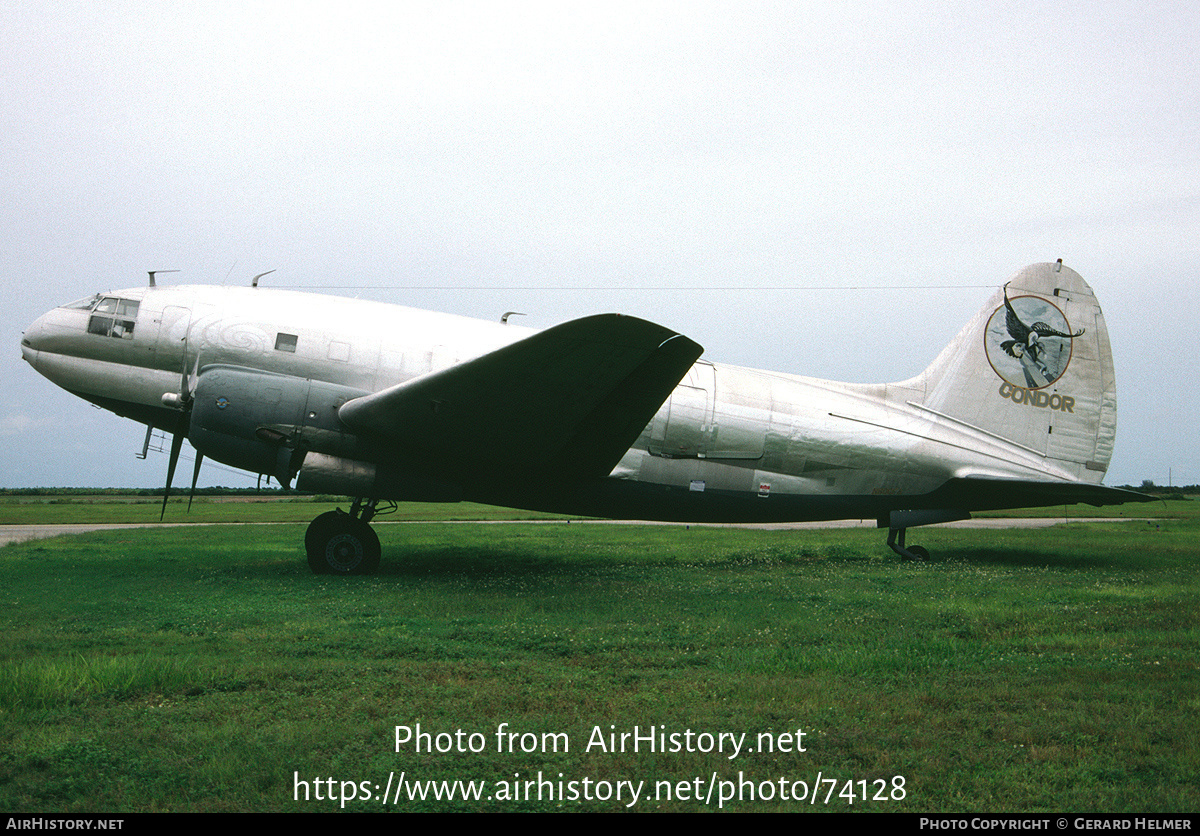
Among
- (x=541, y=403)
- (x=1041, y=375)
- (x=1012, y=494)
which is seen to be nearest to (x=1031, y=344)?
(x=1041, y=375)


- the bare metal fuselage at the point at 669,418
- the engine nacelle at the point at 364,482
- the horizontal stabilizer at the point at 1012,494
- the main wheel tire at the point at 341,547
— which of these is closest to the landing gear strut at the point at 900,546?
the bare metal fuselage at the point at 669,418

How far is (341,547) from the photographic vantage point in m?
11.9

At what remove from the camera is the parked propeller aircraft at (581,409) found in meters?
10.9

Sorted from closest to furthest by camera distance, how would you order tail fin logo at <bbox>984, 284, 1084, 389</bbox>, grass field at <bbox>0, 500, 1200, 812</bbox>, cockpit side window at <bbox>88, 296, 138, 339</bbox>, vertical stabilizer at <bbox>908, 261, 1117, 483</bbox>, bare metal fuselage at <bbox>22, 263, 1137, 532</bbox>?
grass field at <bbox>0, 500, 1200, 812</bbox>, bare metal fuselage at <bbox>22, 263, 1137, 532</bbox>, cockpit side window at <bbox>88, 296, 138, 339</bbox>, vertical stabilizer at <bbox>908, 261, 1117, 483</bbox>, tail fin logo at <bbox>984, 284, 1084, 389</bbox>

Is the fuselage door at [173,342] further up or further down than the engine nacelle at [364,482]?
further up

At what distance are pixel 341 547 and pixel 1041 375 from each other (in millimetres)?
12952

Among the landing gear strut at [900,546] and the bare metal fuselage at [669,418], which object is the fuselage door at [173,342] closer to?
the bare metal fuselage at [669,418]

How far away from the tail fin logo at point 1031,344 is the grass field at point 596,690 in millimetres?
4450

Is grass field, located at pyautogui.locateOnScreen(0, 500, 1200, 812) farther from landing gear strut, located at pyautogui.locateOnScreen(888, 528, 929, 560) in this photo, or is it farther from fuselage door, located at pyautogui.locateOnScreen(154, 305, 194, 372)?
fuselage door, located at pyautogui.locateOnScreen(154, 305, 194, 372)

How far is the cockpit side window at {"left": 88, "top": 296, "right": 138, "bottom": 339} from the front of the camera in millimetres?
12344

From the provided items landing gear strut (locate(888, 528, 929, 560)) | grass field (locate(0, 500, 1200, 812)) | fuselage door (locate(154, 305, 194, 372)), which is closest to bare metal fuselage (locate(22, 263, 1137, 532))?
fuselage door (locate(154, 305, 194, 372))

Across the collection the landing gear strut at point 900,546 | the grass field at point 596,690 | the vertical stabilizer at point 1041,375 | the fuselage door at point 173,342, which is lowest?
the grass field at point 596,690

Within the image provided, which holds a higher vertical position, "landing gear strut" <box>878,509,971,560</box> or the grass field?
"landing gear strut" <box>878,509,971,560</box>
